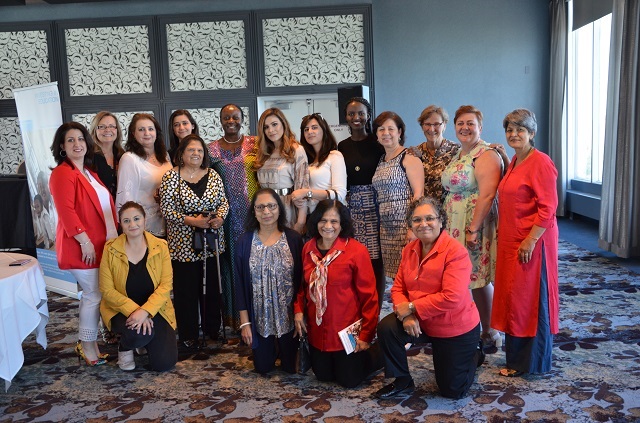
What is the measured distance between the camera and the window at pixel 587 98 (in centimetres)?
744

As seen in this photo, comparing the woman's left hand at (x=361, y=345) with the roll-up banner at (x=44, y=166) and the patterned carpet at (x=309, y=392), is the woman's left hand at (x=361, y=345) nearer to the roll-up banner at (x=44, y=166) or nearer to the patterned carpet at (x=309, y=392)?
the patterned carpet at (x=309, y=392)

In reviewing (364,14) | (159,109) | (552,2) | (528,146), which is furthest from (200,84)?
(528,146)

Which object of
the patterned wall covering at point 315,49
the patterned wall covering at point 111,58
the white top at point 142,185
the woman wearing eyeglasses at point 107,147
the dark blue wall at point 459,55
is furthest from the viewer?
the dark blue wall at point 459,55

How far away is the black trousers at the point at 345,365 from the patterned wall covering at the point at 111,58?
614 centimetres

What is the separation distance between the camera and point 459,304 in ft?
8.93

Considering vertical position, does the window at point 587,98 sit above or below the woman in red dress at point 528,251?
above

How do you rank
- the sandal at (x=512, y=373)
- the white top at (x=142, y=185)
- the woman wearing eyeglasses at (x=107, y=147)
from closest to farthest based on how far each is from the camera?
the sandal at (x=512, y=373)
the white top at (x=142, y=185)
the woman wearing eyeglasses at (x=107, y=147)

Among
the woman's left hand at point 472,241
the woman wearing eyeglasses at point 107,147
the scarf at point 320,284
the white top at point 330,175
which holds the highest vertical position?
the woman wearing eyeglasses at point 107,147

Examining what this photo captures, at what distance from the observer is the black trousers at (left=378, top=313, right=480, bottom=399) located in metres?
2.73

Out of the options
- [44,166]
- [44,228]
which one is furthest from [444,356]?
[44,166]

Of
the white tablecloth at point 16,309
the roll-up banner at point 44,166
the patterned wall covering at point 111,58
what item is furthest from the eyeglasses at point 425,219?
the patterned wall covering at point 111,58

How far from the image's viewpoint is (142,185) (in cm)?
358

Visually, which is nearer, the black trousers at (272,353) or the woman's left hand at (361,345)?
the woman's left hand at (361,345)

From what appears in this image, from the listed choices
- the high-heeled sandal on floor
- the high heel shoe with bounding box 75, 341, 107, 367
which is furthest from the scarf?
the high-heeled sandal on floor
